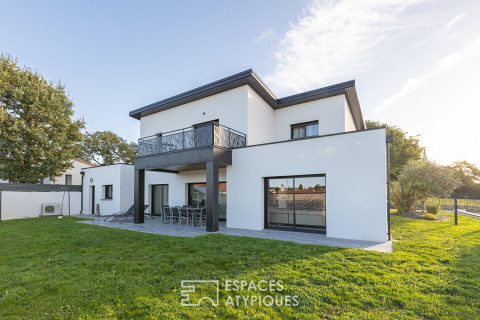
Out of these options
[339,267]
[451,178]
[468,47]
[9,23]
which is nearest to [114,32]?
[9,23]

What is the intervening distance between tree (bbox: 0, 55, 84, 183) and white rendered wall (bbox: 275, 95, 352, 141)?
1606 cm

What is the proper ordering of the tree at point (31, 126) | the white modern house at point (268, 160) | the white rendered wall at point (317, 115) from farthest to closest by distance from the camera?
the tree at point (31, 126) < the white rendered wall at point (317, 115) < the white modern house at point (268, 160)

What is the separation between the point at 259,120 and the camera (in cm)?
1187

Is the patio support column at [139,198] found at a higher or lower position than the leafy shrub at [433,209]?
higher

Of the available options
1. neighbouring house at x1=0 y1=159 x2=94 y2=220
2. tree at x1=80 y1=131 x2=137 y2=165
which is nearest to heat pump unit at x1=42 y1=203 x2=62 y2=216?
neighbouring house at x1=0 y1=159 x2=94 y2=220

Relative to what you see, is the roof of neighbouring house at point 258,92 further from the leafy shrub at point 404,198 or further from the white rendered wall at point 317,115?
the leafy shrub at point 404,198

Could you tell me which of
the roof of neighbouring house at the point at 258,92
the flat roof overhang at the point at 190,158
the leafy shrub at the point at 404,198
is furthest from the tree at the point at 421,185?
the flat roof overhang at the point at 190,158

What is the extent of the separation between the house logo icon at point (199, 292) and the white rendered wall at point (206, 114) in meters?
7.84

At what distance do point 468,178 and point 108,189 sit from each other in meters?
44.3

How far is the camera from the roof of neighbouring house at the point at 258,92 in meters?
10.6

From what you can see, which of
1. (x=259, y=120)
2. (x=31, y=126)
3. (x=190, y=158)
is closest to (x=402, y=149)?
(x=259, y=120)

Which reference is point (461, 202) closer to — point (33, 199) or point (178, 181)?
point (178, 181)

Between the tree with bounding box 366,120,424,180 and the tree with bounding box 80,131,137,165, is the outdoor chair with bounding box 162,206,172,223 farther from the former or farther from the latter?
the tree with bounding box 80,131,137,165

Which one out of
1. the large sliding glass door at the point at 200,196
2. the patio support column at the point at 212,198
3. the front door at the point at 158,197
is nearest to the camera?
the patio support column at the point at 212,198
